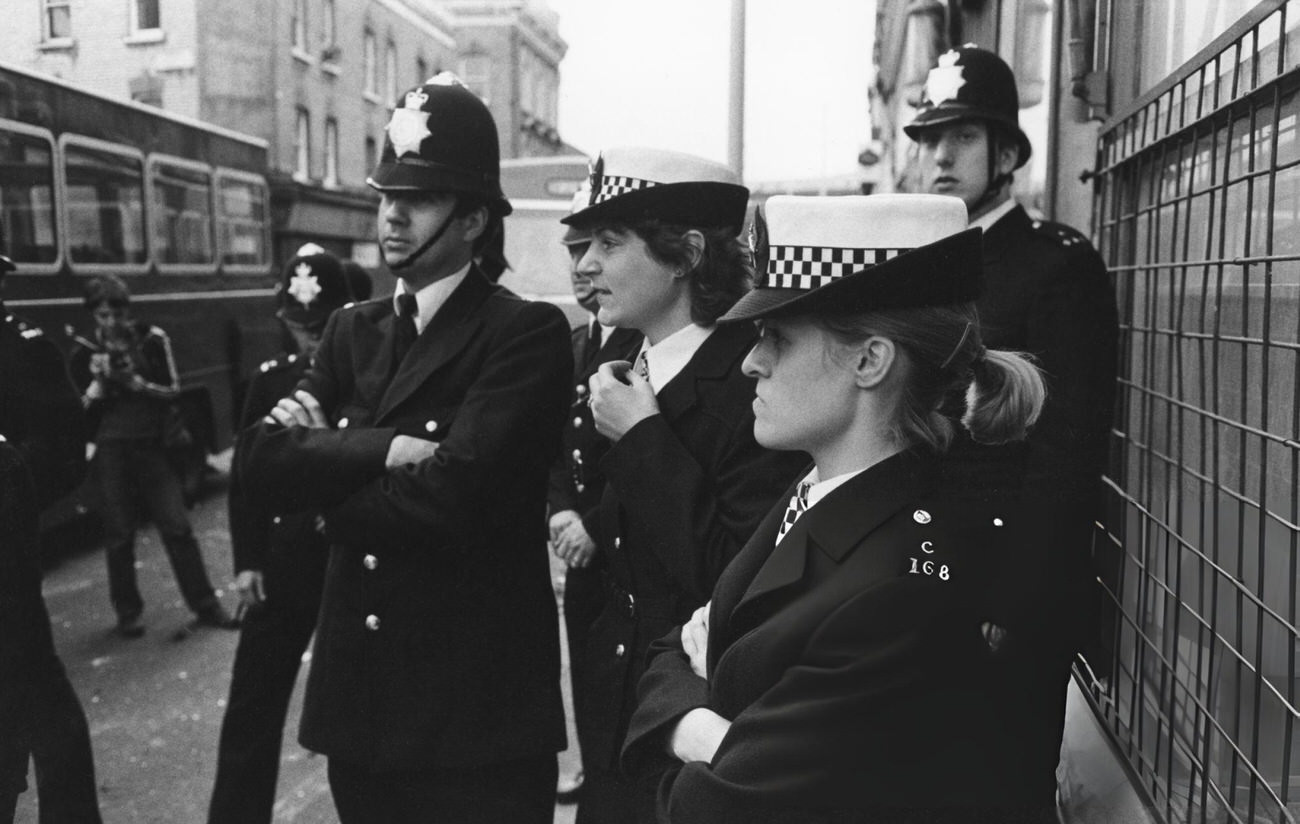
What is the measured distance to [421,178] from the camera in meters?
2.94

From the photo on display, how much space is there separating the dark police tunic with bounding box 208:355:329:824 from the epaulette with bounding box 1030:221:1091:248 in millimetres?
2351

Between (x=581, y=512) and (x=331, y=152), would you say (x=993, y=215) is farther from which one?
(x=331, y=152)

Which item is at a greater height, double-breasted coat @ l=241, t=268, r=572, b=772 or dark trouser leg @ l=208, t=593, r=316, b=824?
double-breasted coat @ l=241, t=268, r=572, b=772

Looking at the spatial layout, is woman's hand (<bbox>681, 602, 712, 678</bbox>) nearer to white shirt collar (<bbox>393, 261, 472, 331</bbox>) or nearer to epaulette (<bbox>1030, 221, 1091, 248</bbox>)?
white shirt collar (<bbox>393, 261, 472, 331</bbox>)

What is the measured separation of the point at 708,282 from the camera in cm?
276

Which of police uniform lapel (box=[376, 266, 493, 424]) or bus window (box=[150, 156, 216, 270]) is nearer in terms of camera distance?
police uniform lapel (box=[376, 266, 493, 424])

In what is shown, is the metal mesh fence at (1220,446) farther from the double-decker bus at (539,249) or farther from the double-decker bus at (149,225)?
the double-decker bus at (539,249)

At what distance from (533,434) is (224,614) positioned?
4873mm

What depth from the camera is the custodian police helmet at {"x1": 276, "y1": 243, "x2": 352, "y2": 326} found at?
4883mm

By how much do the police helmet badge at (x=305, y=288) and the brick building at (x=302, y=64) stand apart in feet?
2.30

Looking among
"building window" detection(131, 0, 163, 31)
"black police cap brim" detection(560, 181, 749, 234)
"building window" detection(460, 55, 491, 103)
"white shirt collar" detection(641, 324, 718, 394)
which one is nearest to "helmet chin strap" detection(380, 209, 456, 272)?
"black police cap brim" detection(560, 181, 749, 234)

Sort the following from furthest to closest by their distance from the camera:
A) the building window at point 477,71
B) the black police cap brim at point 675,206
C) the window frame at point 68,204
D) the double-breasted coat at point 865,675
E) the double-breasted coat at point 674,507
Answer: the building window at point 477,71
the window frame at point 68,204
the black police cap brim at point 675,206
the double-breasted coat at point 674,507
the double-breasted coat at point 865,675

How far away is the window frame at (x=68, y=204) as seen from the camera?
8.61 metres

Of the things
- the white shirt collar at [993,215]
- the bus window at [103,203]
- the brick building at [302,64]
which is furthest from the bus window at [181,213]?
the white shirt collar at [993,215]
